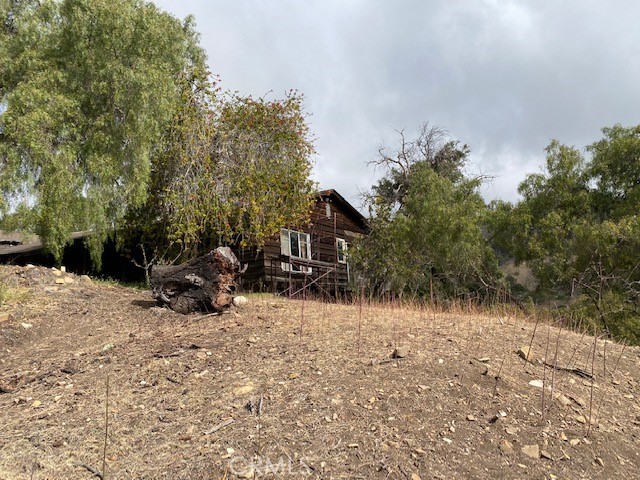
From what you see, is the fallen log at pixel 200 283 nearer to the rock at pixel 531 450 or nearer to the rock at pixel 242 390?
the rock at pixel 242 390

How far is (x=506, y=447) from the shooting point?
369cm

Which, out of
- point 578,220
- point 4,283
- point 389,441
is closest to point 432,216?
point 578,220

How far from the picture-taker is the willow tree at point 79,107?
1130 centimetres

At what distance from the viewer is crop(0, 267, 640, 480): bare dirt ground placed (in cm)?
349

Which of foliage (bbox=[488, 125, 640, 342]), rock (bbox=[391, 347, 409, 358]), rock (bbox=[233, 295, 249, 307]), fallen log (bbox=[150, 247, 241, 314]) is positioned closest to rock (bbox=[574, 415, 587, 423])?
rock (bbox=[391, 347, 409, 358])

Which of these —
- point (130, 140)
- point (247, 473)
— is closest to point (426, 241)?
point (130, 140)

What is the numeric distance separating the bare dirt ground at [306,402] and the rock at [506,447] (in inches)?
0.4

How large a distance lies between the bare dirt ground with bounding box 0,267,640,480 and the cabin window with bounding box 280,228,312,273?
11.0 meters

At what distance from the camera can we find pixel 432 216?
1672 centimetres

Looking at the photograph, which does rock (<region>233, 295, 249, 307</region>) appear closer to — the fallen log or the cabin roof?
the fallen log

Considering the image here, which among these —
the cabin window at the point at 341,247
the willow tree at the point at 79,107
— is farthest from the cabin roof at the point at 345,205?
the willow tree at the point at 79,107

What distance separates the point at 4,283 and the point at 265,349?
5469 mm

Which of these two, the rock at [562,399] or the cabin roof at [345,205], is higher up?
the cabin roof at [345,205]

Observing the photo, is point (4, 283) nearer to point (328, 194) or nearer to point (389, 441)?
Result: point (389, 441)
